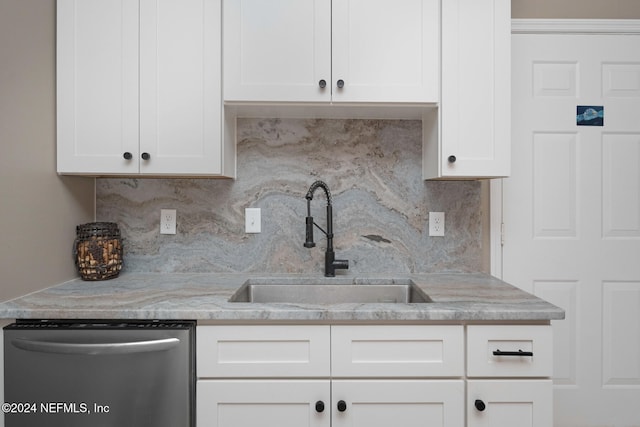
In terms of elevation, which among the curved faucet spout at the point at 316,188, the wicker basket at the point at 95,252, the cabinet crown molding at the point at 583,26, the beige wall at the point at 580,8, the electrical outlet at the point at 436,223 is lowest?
the wicker basket at the point at 95,252

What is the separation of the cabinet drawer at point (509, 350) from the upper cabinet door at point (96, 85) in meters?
1.46

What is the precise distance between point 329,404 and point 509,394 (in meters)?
0.58

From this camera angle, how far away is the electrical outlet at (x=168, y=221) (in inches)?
76.9

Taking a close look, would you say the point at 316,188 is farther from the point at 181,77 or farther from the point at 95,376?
the point at 95,376

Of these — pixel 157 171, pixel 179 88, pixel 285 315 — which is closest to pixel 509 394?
pixel 285 315

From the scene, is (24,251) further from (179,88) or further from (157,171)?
(179,88)

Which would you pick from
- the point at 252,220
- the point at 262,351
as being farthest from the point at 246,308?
the point at 252,220

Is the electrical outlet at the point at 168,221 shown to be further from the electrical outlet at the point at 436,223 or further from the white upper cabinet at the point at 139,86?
the electrical outlet at the point at 436,223

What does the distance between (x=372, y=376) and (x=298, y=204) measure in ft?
2.98

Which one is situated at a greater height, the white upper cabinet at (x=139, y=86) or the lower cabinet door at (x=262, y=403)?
the white upper cabinet at (x=139, y=86)

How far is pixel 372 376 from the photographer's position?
1.32 meters

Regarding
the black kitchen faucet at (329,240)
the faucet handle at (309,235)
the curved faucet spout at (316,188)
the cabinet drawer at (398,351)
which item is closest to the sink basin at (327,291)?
the black kitchen faucet at (329,240)

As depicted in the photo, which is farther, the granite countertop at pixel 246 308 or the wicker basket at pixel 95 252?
the wicker basket at pixel 95 252

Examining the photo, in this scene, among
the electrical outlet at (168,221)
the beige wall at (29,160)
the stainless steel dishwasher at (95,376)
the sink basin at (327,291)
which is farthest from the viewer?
the electrical outlet at (168,221)
